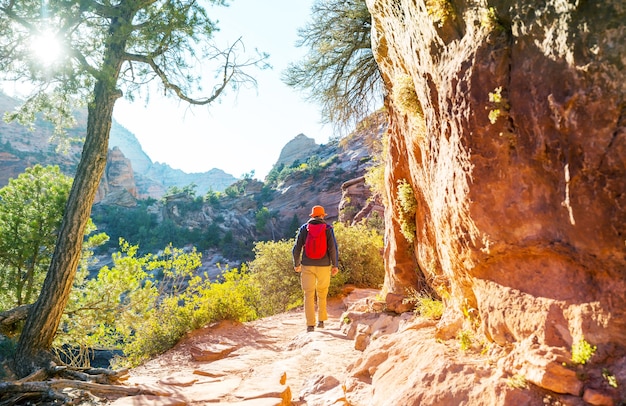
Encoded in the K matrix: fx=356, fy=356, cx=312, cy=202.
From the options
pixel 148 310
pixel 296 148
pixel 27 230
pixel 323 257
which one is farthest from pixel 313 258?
pixel 296 148

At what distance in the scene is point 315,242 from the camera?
5445mm

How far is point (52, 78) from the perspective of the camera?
207 inches

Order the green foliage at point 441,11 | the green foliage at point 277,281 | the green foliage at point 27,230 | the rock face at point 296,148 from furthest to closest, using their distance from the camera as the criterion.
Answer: the rock face at point 296,148 < the green foliage at point 277,281 < the green foliage at point 27,230 < the green foliage at point 441,11

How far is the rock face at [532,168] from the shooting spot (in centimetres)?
161

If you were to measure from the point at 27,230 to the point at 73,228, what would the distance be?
5078 mm

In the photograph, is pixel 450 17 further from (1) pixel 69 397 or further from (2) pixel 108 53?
(2) pixel 108 53

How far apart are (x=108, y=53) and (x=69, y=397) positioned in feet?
15.7

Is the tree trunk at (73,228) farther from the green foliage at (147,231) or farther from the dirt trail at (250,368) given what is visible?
the green foliage at (147,231)

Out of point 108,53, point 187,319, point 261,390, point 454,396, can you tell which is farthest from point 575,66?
point 187,319

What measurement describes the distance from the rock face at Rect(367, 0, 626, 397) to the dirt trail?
4.57 feet

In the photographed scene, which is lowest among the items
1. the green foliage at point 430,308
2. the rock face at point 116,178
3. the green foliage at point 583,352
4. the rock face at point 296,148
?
the green foliage at point 430,308

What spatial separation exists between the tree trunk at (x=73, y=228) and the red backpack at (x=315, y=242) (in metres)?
3.14

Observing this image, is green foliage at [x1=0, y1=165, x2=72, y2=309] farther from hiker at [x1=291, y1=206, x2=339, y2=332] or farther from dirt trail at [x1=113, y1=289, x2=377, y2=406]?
hiker at [x1=291, y1=206, x2=339, y2=332]

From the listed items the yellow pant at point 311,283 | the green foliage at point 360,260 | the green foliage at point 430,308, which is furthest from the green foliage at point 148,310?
the green foliage at point 430,308
